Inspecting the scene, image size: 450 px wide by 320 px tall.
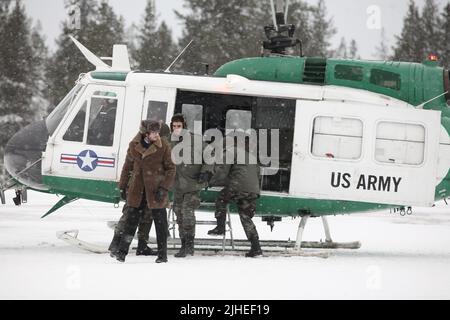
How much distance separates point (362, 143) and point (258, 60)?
2.09 m

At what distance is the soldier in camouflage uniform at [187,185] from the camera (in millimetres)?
9977

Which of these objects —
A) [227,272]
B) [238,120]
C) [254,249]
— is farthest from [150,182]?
[238,120]

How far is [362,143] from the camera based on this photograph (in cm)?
1081

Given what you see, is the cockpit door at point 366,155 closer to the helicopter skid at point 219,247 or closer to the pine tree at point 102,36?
the helicopter skid at point 219,247

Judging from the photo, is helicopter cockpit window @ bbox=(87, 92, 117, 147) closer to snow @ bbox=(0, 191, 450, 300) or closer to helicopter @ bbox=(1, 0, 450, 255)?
helicopter @ bbox=(1, 0, 450, 255)

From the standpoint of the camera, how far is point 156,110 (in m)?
11.0

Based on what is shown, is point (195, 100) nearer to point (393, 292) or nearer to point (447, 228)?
point (393, 292)

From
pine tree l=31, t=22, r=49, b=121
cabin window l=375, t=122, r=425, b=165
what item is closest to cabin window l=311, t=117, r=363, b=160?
cabin window l=375, t=122, r=425, b=165

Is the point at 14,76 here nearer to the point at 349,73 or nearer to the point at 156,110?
the point at 156,110

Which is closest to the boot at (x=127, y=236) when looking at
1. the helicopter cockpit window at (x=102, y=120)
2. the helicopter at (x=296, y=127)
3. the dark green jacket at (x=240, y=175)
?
the dark green jacket at (x=240, y=175)

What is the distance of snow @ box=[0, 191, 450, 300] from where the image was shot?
7.06 m

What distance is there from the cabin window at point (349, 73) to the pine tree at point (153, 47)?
1221 inches

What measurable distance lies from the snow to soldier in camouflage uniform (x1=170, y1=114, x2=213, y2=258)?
13.1 inches

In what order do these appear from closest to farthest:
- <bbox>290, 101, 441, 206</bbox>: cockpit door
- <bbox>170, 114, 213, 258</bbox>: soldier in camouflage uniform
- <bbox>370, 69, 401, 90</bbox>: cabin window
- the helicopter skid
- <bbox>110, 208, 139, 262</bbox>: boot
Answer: <bbox>110, 208, 139, 262</bbox>: boot → <bbox>170, 114, 213, 258</bbox>: soldier in camouflage uniform → the helicopter skid → <bbox>290, 101, 441, 206</bbox>: cockpit door → <bbox>370, 69, 401, 90</bbox>: cabin window
